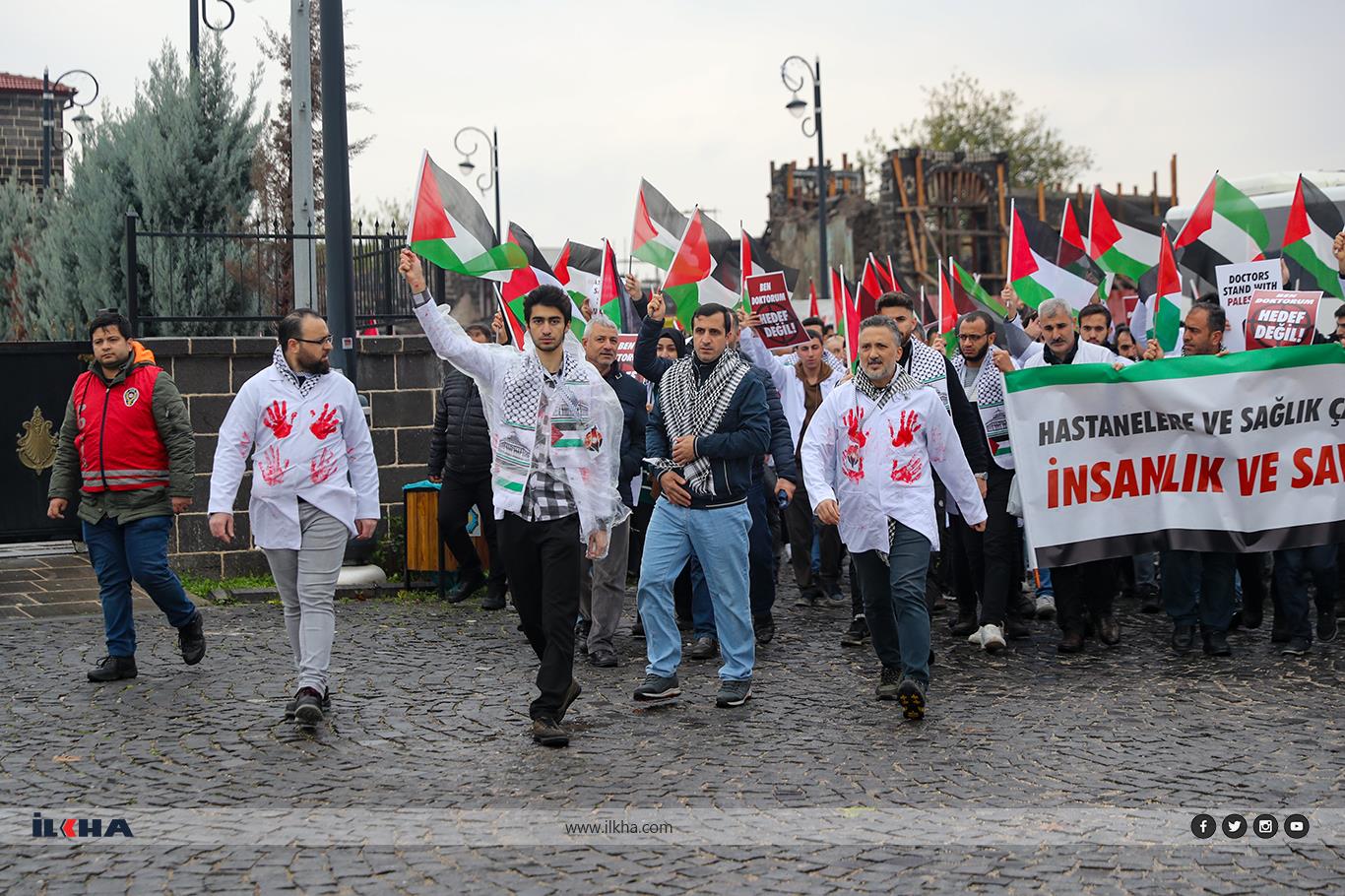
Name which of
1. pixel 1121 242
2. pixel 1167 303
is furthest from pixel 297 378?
pixel 1121 242

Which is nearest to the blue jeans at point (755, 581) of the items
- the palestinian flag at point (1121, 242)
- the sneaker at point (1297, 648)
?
the sneaker at point (1297, 648)

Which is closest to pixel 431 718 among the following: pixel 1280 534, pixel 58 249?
pixel 1280 534

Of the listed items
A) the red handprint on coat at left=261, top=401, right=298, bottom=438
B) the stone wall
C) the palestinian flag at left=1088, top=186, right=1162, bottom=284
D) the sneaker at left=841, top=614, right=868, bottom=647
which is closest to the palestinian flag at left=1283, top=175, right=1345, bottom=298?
the palestinian flag at left=1088, top=186, right=1162, bottom=284

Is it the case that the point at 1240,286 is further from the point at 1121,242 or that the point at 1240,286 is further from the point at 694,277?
the point at 694,277

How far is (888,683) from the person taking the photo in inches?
295

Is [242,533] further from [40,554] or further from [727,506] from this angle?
[727,506]

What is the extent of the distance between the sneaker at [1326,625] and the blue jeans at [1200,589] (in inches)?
22.6

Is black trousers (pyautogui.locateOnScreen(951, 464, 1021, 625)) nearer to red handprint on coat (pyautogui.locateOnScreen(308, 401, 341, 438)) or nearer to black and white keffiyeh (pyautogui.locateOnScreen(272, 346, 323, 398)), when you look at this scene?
red handprint on coat (pyautogui.locateOnScreen(308, 401, 341, 438))

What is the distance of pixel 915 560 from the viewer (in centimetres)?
716

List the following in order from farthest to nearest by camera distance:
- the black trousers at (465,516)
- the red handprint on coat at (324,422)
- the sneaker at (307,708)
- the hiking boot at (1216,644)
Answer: the black trousers at (465,516) → the hiking boot at (1216,644) → the red handprint on coat at (324,422) → the sneaker at (307,708)

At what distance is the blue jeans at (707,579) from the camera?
7.34 m

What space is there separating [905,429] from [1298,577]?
282cm

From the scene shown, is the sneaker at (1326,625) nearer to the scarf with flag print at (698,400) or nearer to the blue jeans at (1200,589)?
the blue jeans at (1200,589)

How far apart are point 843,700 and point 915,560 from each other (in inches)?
31.3
